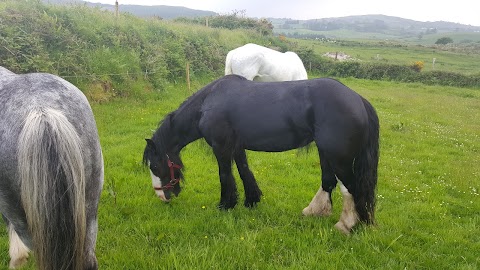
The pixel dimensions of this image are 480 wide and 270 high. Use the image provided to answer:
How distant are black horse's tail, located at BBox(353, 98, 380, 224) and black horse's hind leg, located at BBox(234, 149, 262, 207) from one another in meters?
1.39

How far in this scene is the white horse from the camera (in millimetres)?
8898

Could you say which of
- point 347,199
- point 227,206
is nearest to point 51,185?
point 227,206

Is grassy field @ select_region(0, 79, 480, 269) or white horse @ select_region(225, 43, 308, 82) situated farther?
white horse @ select_region(225, 43, 308, 82)

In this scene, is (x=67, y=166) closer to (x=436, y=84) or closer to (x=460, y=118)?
(x=460, y=118)

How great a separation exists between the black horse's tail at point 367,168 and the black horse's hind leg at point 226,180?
5.08 ft

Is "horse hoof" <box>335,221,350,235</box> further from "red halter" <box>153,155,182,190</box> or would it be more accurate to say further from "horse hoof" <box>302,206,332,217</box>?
"red halter" <box>153,155,182,190</box>

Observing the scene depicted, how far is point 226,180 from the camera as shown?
4.83m

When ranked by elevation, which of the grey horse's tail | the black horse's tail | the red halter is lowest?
the red halter

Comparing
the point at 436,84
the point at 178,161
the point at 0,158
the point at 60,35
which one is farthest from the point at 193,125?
the point at 436,84

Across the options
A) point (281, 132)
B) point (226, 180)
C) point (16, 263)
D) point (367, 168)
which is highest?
point (281, 132)

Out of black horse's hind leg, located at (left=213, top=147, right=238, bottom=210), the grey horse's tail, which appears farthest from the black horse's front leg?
the grey horse's tail

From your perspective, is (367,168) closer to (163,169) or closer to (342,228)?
(342,228)

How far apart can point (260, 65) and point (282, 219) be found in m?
5.09

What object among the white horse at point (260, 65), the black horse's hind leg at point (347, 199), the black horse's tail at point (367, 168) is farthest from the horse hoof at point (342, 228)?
the white horse at point (260, 65)
